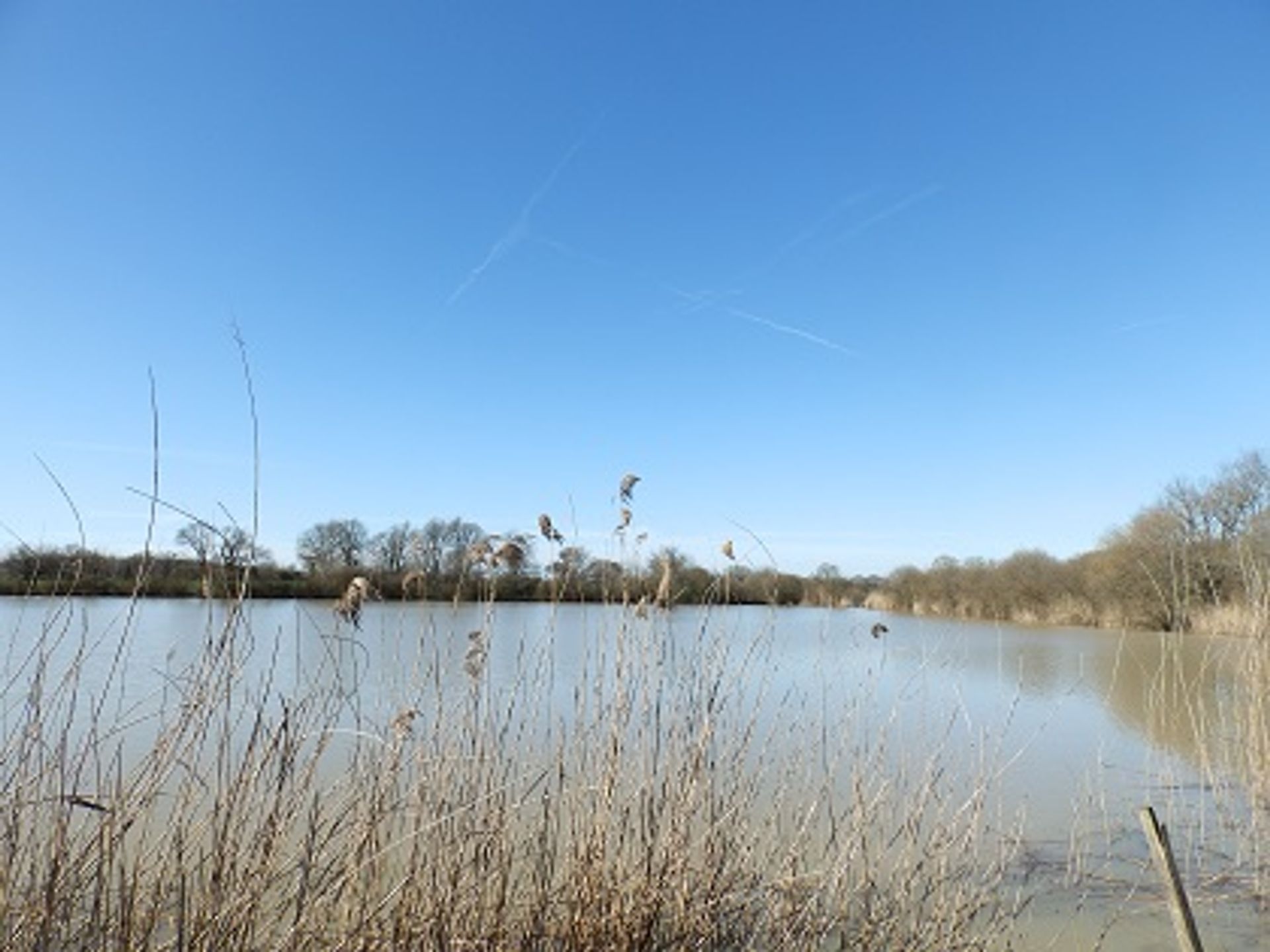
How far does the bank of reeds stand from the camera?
5.85ft

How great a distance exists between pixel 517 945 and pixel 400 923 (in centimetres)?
36

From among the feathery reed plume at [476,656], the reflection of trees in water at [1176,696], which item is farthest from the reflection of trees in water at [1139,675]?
the feathery reed plume at [476,656]

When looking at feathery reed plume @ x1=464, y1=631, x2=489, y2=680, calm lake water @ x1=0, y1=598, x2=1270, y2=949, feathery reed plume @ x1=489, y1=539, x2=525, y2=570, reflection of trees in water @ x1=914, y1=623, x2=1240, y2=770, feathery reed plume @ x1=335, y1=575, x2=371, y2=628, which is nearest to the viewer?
feathery reed plume @ x1=335, y1=575, x2=371, y2=628

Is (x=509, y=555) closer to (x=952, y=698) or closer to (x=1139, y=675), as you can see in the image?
(x=952, y=698)

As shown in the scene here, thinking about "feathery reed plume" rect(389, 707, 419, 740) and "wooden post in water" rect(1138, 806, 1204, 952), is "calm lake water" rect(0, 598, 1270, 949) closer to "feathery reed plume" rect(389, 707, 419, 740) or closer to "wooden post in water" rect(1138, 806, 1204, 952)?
"feathery reed plume" rect(389, 707, 419, 740)

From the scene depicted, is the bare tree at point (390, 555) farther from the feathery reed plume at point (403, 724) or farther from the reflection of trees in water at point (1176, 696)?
the reflection of trees in water at point (1176, 696)

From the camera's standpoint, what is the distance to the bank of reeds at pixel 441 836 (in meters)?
1.78

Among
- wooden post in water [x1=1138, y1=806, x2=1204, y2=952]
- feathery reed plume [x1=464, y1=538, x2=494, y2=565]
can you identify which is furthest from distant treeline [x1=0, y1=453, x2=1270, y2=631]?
wooden post in water [x1=1138, y1=806, x2=1204, y2=952]

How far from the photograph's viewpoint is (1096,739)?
757 cm

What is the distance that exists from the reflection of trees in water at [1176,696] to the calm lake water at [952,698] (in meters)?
0.07

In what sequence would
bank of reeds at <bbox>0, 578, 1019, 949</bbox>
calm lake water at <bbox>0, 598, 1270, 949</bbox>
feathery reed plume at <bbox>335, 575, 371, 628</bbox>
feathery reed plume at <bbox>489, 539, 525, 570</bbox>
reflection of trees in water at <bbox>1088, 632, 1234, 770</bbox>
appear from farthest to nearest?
reflection of trees in water at <bbox>1088, 632, 1234, 770</bbox>
calm lake water at <bbox>0, 598, 1270, 949</bbox>
feathery reed plume at <bbox>489, 539, 525, 570</bbox>
feathery reed plume at <bbox>335, 575, 371, 628</bbox>
bank of reeds at <bbox>0, 578, 1019, 949</bbox>

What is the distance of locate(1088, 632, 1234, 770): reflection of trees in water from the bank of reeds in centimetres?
225

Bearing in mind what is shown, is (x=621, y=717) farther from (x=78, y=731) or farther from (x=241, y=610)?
(x=78, y=731)

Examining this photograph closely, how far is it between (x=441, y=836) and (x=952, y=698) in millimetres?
8157
